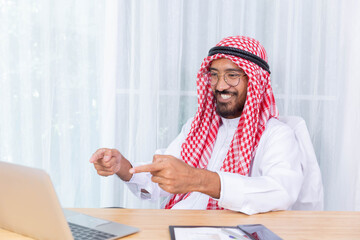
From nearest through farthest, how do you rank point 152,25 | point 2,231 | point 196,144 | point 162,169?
1. point 2,231
2. point 162,169
3. point 196,144
4. point 152,25

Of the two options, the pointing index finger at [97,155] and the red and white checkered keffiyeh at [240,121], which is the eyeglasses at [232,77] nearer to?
the red and white checkered keffiyeh at [240,121]

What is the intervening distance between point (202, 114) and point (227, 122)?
0.14m

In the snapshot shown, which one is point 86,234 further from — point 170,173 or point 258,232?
point 258,232

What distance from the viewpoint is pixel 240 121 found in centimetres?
211

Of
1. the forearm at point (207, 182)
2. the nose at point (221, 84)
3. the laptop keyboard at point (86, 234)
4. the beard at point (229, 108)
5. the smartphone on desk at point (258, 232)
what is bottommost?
the smartphone on desk at point (258, 232)

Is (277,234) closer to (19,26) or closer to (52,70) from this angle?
(52,70)

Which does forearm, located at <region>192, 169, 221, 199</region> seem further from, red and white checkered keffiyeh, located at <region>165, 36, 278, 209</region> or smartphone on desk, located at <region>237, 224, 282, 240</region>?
red and white checkered keffiyeh, located at <region>165, 36, 278, 209</region>

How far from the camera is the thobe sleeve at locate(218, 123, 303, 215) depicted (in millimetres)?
1545

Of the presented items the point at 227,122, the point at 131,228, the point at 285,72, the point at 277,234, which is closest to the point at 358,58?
the point at 285,72

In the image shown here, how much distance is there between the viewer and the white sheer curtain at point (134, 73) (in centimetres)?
267

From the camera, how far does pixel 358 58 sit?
2703 mm

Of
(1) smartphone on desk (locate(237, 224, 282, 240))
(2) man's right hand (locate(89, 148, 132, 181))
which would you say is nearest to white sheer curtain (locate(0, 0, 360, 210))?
(2) man's right hand (locate(89, 148, 132, 181))

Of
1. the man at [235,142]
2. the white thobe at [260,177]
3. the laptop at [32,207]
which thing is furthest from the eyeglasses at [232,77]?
the laptop at [32,207]

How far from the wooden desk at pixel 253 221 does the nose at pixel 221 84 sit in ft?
2.63
